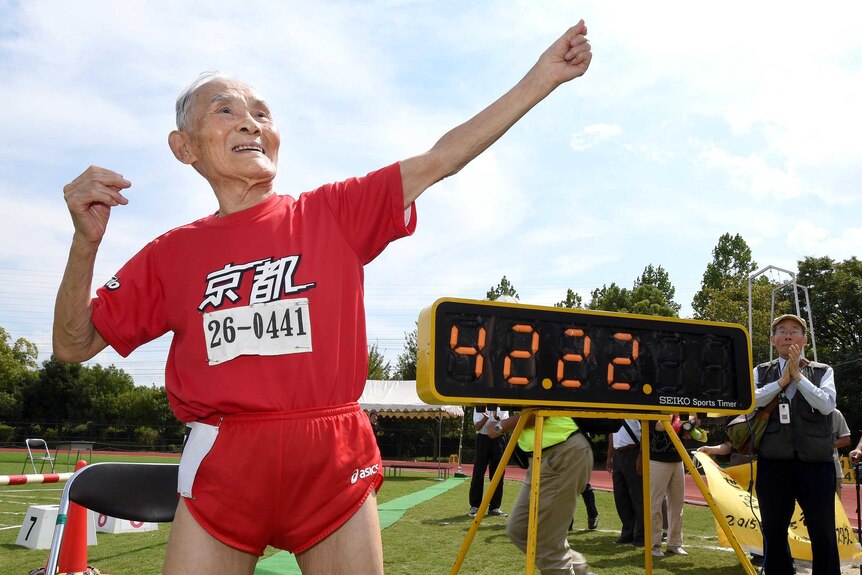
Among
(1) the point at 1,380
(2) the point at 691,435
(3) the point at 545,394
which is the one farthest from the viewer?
(1) the point at 1,380

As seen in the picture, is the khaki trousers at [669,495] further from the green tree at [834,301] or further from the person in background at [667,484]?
the green tree at [834,301]

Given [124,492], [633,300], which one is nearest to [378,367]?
[633,300]

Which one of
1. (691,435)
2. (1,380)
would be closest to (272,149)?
(691,435)

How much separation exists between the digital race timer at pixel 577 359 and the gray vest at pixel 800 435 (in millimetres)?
1159

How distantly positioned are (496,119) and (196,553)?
1.39m

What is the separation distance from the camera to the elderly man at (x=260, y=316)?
1.87 m

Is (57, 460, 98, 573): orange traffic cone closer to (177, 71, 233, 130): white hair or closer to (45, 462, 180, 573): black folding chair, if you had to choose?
(45, 462, 180, 573): black folding chair

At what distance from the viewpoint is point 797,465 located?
5.39 metres

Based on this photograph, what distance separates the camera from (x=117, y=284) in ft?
7.32

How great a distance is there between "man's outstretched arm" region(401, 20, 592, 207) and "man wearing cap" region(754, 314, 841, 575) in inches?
162

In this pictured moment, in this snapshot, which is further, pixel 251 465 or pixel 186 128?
pixel 186 128

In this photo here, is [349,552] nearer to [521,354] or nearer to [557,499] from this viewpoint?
[521,354]

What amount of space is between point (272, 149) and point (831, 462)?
4.79m

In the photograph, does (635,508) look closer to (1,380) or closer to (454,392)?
(454,392)
